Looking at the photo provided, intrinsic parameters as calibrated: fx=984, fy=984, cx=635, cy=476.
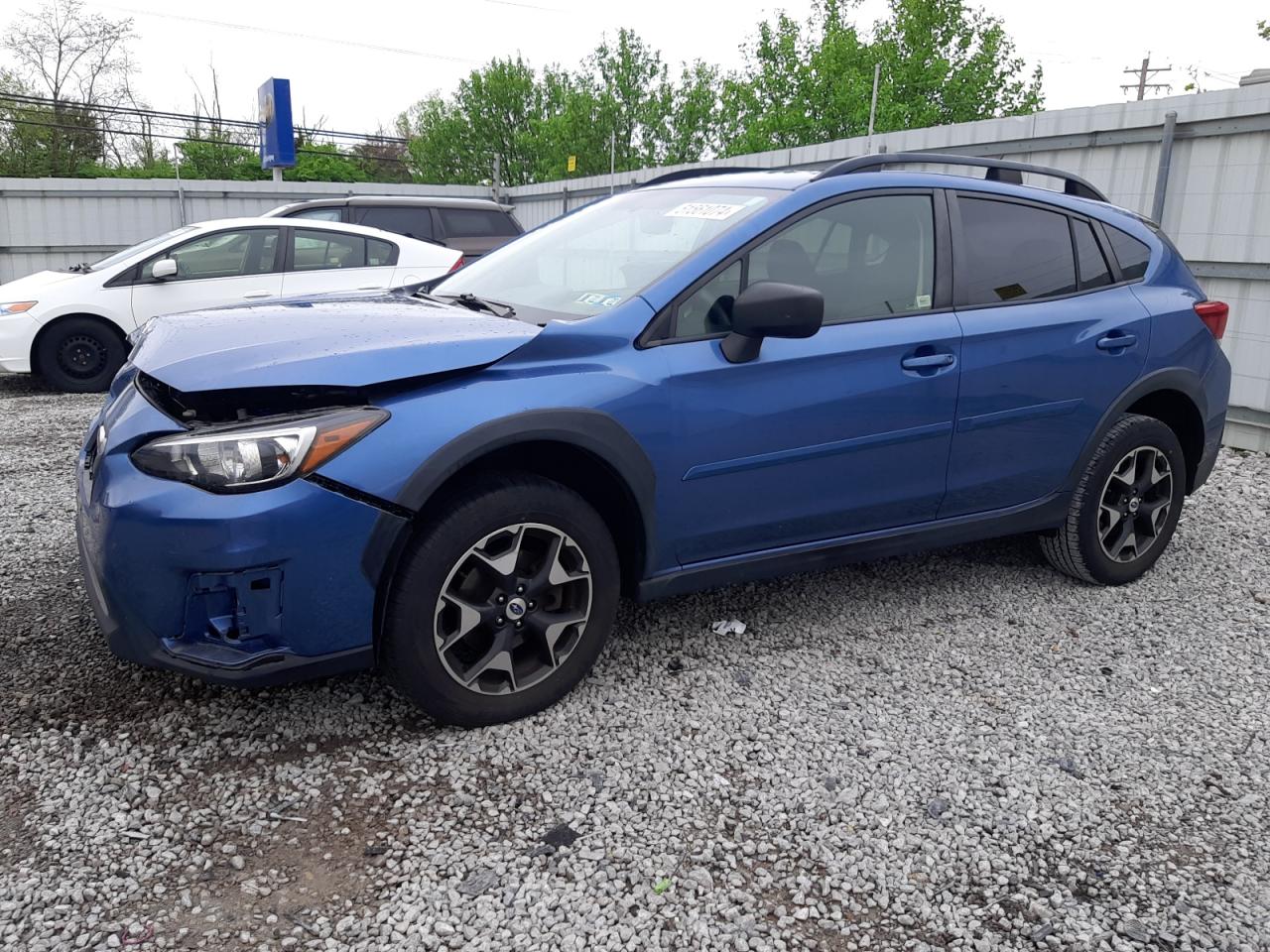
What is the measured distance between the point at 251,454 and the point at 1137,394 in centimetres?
346

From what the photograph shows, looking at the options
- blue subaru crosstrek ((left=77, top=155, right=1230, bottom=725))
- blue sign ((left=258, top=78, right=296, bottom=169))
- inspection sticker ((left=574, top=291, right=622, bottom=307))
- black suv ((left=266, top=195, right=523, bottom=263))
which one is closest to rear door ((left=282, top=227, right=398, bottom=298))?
black suv ((left=266, top=195, right=523, bottom=263))

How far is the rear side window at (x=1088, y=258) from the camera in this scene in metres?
4.07

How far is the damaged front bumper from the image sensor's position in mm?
2477

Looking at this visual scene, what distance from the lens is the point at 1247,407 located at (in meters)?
7.01

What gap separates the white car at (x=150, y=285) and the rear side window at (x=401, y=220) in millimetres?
2201

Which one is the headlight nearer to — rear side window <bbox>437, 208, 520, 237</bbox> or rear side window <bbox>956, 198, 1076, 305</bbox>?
rear side window <bbox>956, 198, 1076, 305</bbox>

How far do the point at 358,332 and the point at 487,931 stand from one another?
165 cm

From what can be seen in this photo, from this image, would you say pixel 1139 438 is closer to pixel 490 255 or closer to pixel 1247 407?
pixel 490 255

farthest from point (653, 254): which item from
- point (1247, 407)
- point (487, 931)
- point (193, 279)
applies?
point (193, 279)

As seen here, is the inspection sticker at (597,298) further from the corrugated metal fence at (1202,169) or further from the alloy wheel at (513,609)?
the corrugated metal fence at (1202,169)

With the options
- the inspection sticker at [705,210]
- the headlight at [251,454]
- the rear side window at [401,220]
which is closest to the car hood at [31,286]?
the rear side window at [401,220]

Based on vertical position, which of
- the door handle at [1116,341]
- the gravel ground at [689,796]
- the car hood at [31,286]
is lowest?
the gravel ground at [689,796]

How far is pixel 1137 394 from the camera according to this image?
4.09 m

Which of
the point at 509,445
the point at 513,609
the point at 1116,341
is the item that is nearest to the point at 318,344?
the point at 509,445
